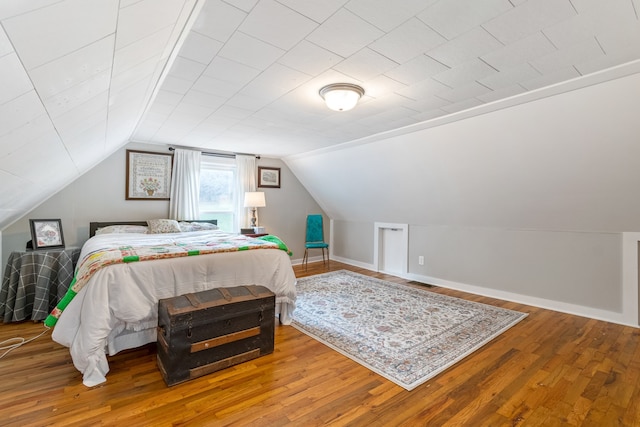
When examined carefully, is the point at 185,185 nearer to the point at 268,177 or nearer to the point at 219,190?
the point at 219,190

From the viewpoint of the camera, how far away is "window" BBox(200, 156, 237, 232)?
198 inches

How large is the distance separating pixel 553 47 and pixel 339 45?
4.13ft

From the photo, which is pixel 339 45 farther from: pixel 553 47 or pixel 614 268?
pixel 614 268

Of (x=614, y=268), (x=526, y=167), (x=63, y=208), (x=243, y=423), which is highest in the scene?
(x=526, y=167)

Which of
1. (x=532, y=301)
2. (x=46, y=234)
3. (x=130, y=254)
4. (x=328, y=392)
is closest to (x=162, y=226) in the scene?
(x=46, y=234)

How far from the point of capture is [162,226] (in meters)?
4.05

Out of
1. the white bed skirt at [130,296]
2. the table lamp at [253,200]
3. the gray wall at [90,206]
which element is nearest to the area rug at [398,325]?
the white bed skirt at [130,296]

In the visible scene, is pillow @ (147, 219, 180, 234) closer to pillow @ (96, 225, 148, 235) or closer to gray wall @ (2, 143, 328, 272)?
pillow @ (96, 225, 148, 235)

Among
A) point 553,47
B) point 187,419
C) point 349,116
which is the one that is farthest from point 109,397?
point 553,47

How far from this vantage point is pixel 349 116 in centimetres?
309

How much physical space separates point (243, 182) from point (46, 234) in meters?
2.66

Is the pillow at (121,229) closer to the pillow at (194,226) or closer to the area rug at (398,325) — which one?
the pillow at (194,226)

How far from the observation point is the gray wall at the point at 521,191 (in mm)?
2471

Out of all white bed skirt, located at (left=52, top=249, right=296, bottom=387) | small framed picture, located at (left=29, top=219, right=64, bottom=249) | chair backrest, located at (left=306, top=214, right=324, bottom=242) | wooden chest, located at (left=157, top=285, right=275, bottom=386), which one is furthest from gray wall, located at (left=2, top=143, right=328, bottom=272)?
wooden chest, located at (left=157, top=285, right=275, bottom=386)
